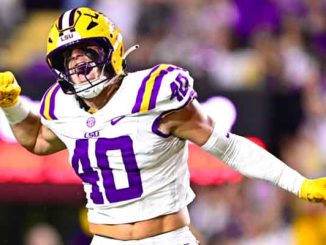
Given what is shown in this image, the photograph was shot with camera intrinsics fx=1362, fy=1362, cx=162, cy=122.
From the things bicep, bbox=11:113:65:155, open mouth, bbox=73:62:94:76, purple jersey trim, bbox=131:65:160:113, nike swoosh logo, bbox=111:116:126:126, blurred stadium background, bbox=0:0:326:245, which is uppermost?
open mouth, bbox=73:62:94:76

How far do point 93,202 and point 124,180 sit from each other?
0.63 feet

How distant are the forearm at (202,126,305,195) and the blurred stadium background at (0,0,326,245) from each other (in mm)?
2597

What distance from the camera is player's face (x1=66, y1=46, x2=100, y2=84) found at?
585 cm

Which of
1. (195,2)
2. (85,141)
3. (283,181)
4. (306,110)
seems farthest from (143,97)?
(195,2)

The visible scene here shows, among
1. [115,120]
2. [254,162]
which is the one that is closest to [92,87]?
[115,120]

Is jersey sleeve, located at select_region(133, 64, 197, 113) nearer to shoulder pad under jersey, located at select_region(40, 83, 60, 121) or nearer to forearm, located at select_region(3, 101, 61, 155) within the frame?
shoulder pad under jersey, located at select_region(40, 83, 60, 121)

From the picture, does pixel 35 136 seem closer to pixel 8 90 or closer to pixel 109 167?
pixel 8 90

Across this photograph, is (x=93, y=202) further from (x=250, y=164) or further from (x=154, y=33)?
(x=154, y=33)

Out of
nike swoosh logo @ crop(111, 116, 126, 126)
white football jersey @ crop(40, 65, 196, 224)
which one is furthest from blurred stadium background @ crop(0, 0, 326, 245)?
nike swoosh logo @ crop(111, 116, 126, 126)

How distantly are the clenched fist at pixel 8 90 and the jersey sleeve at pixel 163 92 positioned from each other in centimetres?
69

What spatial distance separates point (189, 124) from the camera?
19.3 feet

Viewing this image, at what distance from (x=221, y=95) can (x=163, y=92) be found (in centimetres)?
439

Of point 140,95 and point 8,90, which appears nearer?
point 140,95

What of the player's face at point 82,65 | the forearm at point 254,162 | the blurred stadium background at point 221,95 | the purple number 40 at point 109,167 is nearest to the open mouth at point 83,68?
the player's face at point 82,65
